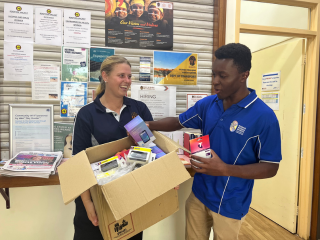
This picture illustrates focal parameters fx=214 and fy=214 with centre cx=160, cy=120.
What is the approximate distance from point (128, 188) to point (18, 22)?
1.72m

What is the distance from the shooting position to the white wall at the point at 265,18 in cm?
205

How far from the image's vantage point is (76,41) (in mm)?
1853

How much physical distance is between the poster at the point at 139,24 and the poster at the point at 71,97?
461 mm

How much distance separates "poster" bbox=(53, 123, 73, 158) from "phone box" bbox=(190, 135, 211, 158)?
3.98ft

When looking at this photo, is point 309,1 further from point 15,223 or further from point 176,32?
point 15,223

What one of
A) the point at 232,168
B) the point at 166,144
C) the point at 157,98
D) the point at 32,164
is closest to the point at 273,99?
the point at 157,98

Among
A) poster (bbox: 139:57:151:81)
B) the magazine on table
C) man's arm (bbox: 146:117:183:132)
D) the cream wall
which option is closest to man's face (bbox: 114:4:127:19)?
poster (bbox: 139:57:151:81)

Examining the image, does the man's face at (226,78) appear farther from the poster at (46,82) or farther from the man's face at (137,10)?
the poster at (46,82)

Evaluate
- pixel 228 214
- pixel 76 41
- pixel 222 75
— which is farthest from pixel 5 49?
pixel 228 214

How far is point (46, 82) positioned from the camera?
183cm

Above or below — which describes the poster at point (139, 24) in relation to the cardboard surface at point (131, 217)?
above

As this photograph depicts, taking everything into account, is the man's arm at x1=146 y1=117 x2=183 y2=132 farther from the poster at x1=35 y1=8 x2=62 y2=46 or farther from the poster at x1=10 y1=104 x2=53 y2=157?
the poster at x1=35 y1=8 x2=62 y2=46

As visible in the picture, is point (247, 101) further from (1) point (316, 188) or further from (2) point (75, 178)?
(1) point (316, 188)

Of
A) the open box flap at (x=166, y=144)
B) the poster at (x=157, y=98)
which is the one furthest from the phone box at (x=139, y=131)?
the poster at (x=157, y=98)
